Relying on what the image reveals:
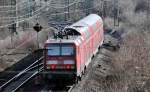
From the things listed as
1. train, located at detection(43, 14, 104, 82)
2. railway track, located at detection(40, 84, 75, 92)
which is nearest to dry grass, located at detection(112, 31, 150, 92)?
train, located at detection(43, 14, 104, 82)

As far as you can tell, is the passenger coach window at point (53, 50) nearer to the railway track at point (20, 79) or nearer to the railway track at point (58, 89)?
the railway track at point (58, 89)

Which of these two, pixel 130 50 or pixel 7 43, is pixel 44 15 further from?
pixel 130 50

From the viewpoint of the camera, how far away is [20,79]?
2525cm

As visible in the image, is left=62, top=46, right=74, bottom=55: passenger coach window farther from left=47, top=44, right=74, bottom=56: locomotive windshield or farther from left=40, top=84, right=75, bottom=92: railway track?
left=40, top=84, right=75, bottom=92: railway track

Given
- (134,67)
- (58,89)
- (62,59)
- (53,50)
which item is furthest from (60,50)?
(134,67)

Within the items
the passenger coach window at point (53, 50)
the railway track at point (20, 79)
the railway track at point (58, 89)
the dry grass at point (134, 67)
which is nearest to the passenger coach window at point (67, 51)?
the passenger coach window at point (53, 50)

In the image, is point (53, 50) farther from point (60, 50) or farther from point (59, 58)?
point (59, 58)

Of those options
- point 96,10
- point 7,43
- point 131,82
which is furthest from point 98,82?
point 96,10

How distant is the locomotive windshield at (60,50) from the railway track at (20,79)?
2457 millimetres

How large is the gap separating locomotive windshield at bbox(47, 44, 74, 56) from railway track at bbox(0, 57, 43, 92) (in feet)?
8.06

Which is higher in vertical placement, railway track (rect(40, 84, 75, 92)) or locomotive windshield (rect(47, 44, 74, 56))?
locomotive windshield (rect(47, 44, 74, 56))

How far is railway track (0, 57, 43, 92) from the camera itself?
23.0 meters

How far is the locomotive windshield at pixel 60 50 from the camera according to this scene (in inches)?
884

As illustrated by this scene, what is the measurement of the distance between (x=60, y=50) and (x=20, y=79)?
387 cm
